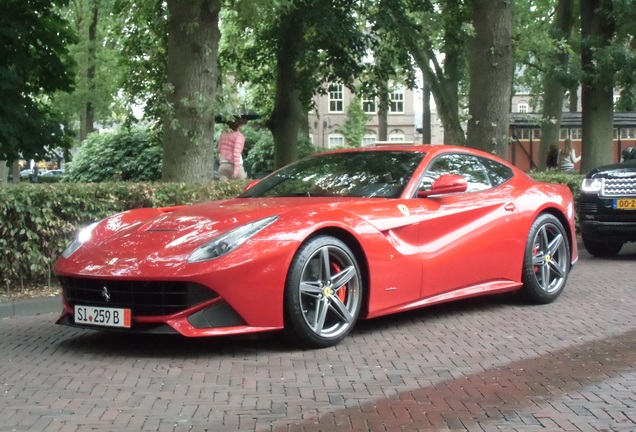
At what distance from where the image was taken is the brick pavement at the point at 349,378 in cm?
452

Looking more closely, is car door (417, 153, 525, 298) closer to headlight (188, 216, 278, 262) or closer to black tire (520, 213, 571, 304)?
black tire (520, 213, 571, 304)

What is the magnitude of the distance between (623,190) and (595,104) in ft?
26.6

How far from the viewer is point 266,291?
229 inches

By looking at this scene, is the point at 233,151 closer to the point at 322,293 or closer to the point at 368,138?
the point at 322,293

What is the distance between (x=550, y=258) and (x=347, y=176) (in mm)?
2187

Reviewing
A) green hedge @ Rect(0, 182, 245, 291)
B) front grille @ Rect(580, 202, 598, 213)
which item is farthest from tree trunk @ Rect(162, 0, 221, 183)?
front grille @ Rect(580, 202, 598, 213)

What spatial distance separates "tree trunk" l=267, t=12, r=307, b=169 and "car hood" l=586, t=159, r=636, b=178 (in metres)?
6.90

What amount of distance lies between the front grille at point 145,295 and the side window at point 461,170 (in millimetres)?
2318

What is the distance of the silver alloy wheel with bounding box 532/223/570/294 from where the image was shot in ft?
26.5

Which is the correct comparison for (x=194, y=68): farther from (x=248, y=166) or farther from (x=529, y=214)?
(x=248, y=166)

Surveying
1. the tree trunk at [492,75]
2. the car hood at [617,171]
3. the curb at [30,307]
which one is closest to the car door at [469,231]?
the curb at [30,307]

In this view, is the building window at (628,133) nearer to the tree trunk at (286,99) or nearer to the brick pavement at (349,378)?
the tree trunk at (286,99)

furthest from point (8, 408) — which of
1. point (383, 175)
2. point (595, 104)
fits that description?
point (595, 104)

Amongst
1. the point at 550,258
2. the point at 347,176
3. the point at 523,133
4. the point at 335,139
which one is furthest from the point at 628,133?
the point at 335,139
